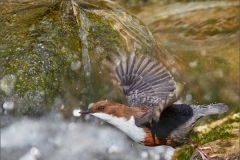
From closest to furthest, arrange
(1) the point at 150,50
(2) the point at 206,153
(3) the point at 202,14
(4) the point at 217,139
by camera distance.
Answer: (2) the point at 206,153 < (4) the point at 217,139 < (1) the point at 150,50 < (3) the point at 202,14

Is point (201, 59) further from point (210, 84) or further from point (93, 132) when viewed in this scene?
point (93, 132)

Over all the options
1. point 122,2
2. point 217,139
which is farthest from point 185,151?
point 122,2

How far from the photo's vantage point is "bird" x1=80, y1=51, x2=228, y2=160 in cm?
549

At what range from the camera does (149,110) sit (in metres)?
5.57

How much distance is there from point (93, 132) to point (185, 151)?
1.20 metres

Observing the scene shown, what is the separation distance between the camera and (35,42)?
6.58 meters

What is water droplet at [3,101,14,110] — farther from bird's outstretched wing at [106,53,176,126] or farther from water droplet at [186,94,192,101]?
water droplet at [186,94,192,101]

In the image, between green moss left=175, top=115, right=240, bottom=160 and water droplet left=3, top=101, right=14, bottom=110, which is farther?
green moss left=175, top=115, right=240, bottom=160

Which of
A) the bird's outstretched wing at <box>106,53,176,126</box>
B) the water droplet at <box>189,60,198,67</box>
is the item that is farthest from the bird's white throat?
the water droplet at <box>189,60,198,67</box>

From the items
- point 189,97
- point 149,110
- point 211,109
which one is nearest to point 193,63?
point 189,97

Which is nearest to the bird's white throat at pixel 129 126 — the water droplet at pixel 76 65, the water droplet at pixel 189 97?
the water droplet at pixel 76 65

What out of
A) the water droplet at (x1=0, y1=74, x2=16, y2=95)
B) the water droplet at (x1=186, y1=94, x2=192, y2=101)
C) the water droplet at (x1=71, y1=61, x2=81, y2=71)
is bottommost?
the water droplet at (x1=186, y1=94, x2=192, y2=101)

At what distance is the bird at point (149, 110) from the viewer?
18.0 ft

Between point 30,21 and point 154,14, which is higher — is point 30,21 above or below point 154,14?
above
